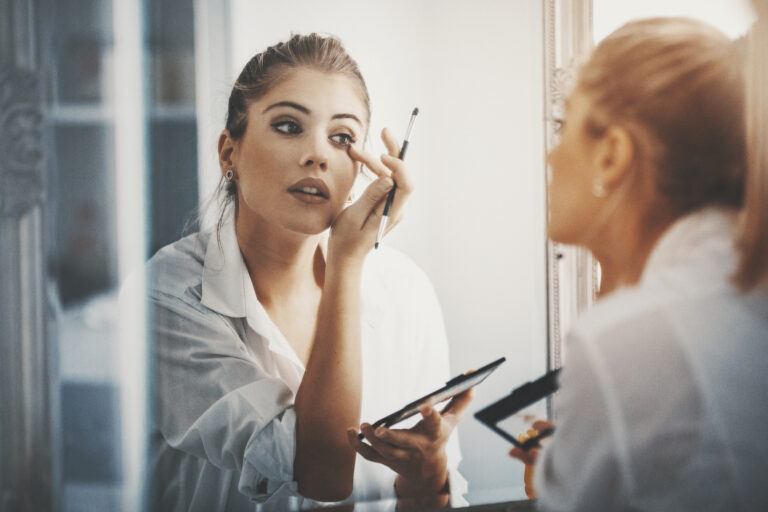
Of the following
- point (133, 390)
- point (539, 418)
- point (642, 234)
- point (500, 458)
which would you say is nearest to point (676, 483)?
point (642, 234)

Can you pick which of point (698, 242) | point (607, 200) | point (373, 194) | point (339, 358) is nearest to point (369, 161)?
point (373, 194)

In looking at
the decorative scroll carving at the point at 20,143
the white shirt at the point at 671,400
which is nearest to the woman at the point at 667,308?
the white shirt at the point at 671,400

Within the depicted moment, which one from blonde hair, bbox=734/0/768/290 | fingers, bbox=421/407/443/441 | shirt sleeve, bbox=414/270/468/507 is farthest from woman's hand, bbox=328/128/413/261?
blonde hair, bbox=734/0/768/290

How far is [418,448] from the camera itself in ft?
3.23

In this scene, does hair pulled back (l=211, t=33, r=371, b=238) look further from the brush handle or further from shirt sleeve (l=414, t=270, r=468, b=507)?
shirt sleeve (l=414, t=270, r=468, b=507)

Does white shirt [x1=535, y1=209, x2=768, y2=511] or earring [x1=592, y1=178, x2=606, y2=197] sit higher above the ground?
earring [x1=592, y1=178, x2=606, y2=197]

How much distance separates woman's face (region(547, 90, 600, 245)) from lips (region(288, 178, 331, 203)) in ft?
1.11

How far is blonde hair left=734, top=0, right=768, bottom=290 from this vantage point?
21.8 inches

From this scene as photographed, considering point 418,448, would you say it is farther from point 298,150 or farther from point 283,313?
point 298,150

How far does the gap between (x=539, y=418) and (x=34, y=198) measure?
0.79m

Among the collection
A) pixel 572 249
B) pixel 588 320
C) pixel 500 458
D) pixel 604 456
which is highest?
pixel 572 249

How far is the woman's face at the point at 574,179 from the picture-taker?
0.68 m

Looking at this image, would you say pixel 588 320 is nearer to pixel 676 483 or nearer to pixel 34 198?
pixel 676 483

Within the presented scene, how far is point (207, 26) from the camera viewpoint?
0.92 metres
